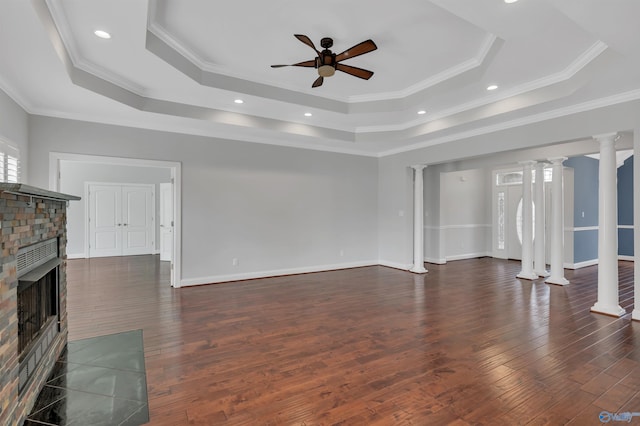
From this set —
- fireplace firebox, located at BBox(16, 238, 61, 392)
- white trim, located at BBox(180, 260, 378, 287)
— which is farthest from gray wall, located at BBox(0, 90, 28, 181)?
white trim, located at BBox(180, 260, 378, 287)

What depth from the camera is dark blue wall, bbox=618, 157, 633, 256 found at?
27.2ft

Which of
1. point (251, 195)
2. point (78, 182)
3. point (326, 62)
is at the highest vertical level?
point (326, 62)

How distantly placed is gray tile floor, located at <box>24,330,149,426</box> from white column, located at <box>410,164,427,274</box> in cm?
519

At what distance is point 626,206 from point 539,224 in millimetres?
4515

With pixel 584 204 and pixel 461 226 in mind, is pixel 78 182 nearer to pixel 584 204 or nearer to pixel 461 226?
pixel 461 226

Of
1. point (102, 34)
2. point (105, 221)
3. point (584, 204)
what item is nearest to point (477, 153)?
point (584, 204)

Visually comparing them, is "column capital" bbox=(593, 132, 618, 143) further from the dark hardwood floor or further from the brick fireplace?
the brick fireplace

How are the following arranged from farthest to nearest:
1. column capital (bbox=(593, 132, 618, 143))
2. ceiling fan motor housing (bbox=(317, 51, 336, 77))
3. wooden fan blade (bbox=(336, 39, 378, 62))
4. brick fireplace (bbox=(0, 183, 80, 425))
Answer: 1. column capital (bbox=(593, 132, 618, 143))
2. ceiling fan motor housing (bbox=(317, 51, 336, 77))
3. wooden fan blade (bbox=(336, 39, 378, 62))
4. brick fireplace (bbox=(0, 183, 80, 425))

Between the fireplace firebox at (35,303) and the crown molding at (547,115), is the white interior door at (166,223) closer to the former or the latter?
the fireplace firebox at (35,303)

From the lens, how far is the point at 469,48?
3.34 meters

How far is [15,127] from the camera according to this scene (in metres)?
3.75

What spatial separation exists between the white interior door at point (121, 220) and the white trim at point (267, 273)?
4850mm

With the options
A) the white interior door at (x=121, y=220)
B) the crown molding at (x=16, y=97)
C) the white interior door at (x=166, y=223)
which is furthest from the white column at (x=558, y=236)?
the white interior door at (x=121, y=220)

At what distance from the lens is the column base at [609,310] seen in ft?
12.8
